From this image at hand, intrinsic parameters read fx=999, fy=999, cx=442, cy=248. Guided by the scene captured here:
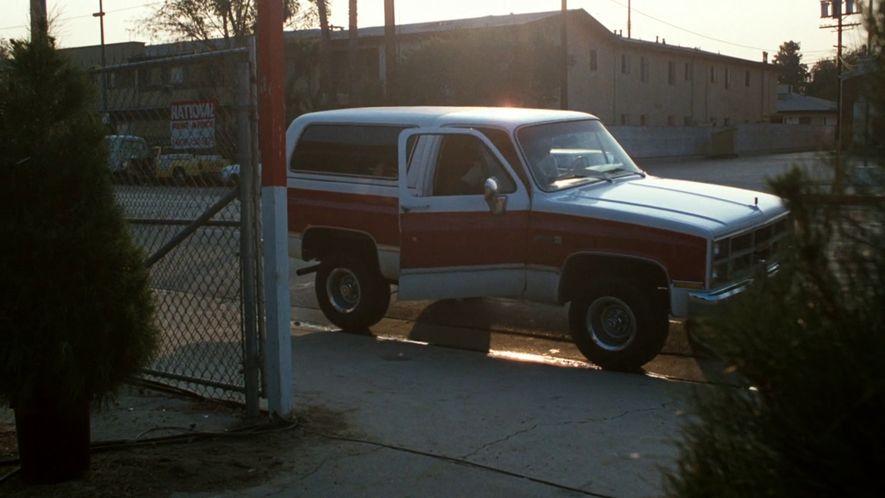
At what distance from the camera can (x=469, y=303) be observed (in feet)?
36.3

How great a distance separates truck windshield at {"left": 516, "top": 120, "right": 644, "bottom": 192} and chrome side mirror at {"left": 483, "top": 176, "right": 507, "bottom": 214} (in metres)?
0.35

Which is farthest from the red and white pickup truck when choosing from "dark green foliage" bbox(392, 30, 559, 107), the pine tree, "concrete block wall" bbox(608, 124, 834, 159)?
"concrete block wall" bbox(608, 124, 834, 159)

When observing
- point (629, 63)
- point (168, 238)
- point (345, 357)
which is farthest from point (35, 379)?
point (629, 63)

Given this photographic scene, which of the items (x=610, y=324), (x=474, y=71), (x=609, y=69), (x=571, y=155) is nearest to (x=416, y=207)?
(x=571, y=155)

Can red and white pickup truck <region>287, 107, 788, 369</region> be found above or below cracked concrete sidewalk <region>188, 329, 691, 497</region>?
above

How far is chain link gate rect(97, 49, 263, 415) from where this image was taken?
5.89 m

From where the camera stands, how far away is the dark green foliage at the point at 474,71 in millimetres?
42844

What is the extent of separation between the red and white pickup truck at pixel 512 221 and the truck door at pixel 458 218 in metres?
0.01

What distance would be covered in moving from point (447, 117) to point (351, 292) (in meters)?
1.97

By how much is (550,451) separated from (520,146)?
366 centimetres

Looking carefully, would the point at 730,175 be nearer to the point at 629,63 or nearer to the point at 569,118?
the point at 629,63

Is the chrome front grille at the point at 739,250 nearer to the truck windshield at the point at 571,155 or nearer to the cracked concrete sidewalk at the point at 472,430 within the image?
the cracked concrete sidewalk at the point at 472,430

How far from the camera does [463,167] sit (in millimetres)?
9008

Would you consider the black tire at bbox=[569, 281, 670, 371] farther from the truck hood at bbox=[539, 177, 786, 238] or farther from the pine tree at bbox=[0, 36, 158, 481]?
the pine tree at bbox=[0, 36, 158, 481]
